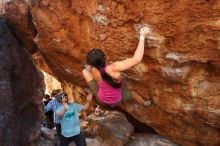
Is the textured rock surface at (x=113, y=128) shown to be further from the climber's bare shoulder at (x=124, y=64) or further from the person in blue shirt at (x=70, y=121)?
the climber's bare shoulder at (x=124, y=64)

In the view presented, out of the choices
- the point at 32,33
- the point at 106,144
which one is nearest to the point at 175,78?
the point at 106,144

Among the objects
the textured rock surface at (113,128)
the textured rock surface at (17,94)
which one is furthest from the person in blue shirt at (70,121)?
the textured rock surface at (17,94)

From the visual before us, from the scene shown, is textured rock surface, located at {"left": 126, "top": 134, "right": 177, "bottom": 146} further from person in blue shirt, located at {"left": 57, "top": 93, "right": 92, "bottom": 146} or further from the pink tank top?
the pink tank top

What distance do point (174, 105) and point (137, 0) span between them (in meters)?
2.04

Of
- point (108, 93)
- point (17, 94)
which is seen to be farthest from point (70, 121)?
point (108, 93)

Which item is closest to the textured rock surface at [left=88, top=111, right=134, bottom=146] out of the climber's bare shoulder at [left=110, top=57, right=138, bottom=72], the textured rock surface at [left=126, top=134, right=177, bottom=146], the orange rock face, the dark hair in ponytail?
the textured rock surface at [left=126, top=134, right=177, bottom=146]

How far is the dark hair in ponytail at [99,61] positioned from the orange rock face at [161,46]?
125 cm

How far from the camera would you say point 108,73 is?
488 cm

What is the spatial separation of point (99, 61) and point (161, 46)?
1455mm

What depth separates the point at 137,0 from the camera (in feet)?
18.7

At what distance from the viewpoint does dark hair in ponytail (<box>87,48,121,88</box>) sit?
4.80 meters

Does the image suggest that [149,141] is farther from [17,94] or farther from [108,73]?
[108,73]

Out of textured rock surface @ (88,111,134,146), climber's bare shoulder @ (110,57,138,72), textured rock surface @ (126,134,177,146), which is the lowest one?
textured rock surface @ (126,134,177,146)

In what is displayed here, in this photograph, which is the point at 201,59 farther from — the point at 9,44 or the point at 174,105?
the point at 9,44
